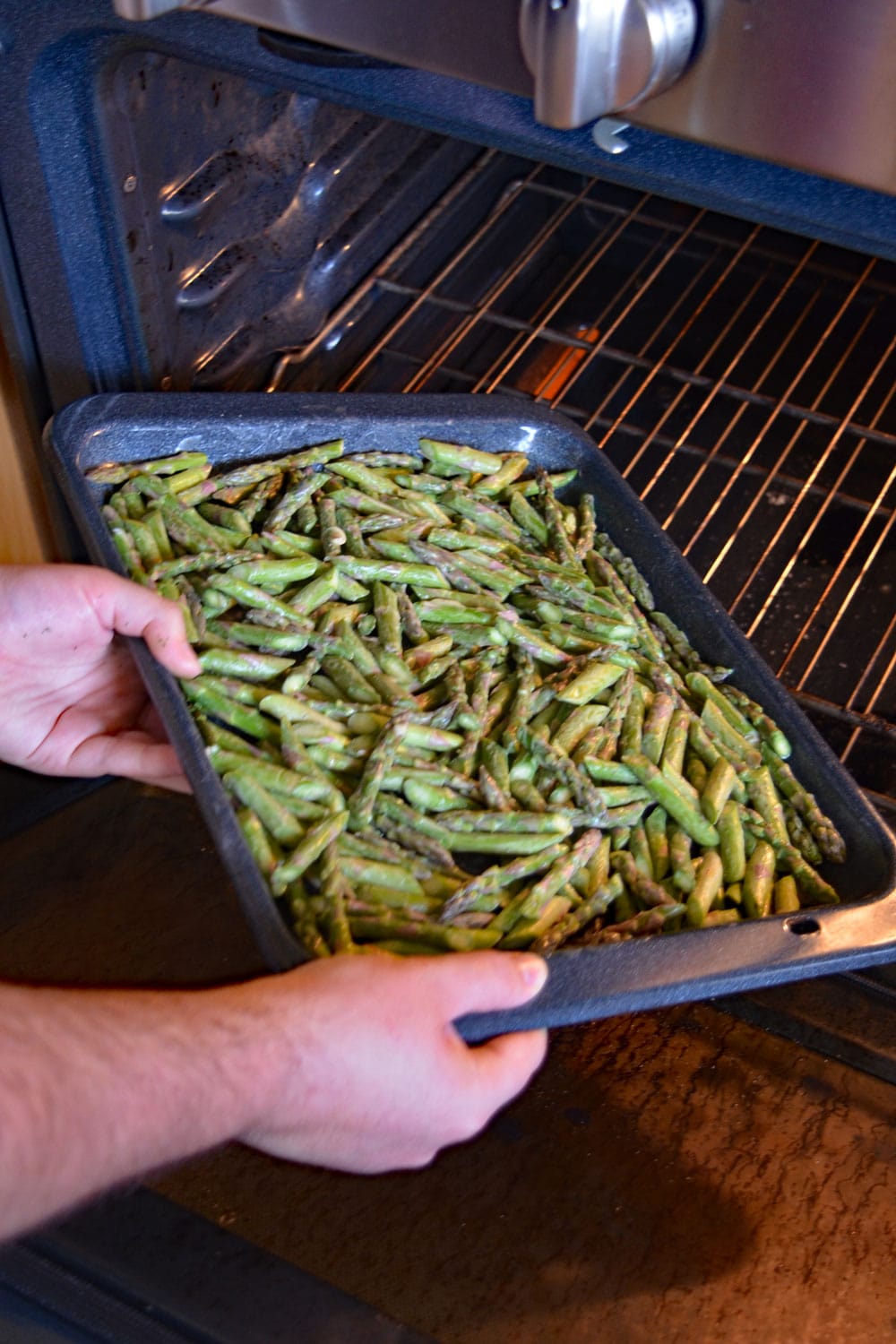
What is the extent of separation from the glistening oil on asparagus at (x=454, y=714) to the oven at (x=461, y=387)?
24cm

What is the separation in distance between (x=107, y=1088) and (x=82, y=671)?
0.77 metres

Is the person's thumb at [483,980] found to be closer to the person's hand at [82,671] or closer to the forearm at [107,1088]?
the forearm at [107,1088]

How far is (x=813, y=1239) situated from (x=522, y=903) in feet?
1.50

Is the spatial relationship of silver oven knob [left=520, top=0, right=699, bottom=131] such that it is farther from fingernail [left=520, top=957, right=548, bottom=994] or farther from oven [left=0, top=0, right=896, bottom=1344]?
fingernail [left=520, top=957, right=548, bottom=994]

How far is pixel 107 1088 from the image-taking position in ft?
3.52

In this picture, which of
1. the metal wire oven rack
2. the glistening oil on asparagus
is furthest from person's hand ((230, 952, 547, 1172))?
the metal wire oven rack

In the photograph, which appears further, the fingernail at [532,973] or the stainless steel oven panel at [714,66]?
the fingernail at [532,973]

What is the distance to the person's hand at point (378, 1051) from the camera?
1.11 meters

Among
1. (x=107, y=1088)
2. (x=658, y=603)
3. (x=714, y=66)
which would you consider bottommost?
(x=658, y=603)

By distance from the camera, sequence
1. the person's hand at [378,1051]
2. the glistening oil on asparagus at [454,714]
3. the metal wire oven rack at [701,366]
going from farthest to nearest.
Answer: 1. the metal wire oven rack at [701,366]
2. the glistening oil on asparagus at [454,714]
3. the person's hand at [378,1051]

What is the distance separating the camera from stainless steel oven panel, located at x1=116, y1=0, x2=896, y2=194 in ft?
2.82

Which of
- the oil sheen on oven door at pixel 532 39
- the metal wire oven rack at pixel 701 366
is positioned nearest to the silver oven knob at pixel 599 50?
the oil sheen on oven door at pixel 532 39

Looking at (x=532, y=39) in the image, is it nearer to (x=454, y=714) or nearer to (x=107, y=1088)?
(x=454, y=714)

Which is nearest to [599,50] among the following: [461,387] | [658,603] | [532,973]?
[532,973]
